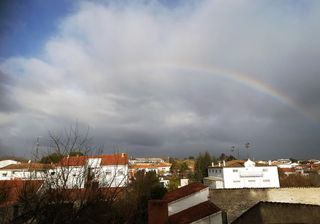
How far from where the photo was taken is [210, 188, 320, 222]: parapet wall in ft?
91.9

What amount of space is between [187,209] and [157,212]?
6.25 metres

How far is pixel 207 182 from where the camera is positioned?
2427 inches

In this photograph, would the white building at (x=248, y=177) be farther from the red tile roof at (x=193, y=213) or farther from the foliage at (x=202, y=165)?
Answer: the red tile roof at (x=193, y=213)

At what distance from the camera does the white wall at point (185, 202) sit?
23.0 meters

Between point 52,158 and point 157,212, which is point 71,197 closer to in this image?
point 52,158

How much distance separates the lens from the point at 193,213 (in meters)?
21.7

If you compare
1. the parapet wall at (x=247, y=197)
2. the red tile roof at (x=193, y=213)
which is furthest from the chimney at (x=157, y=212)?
the parapet wall at (x=247, y=197)

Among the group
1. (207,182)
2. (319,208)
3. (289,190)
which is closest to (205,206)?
(319,208)

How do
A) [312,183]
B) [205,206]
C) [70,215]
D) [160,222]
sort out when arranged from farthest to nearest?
[312,183]
[205,206]
[160,222]
[70,215]

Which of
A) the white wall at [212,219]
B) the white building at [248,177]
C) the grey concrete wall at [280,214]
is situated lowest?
the white wall at [212,219]

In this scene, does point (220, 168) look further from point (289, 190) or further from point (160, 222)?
point (160, 222)

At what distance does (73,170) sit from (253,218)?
11.4 m

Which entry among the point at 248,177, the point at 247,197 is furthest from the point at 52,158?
the point at 248,177

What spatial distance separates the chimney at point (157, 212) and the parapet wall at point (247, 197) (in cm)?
1108
